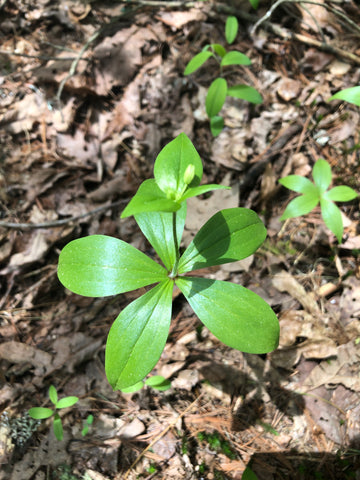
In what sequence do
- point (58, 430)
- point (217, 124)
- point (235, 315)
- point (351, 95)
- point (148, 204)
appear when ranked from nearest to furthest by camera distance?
1. point (148, 204)
2. point (235, 315)
3. point (351, 95)
4. point (58, 430)
5. point (217, 124)

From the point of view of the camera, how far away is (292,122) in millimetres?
2887

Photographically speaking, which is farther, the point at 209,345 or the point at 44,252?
the point at 44,252

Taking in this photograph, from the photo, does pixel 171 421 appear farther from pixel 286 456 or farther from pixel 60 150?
pixel 60 150

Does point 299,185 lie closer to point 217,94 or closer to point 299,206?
point 299,206

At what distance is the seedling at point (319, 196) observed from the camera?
235 centimetres

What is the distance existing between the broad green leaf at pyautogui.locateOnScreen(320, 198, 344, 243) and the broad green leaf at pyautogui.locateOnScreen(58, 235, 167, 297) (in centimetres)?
147

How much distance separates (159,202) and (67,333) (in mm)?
1585

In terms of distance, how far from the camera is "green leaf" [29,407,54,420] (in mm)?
1954

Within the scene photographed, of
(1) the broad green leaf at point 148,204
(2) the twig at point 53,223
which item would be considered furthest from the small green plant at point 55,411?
(1) the broad green leaf at point 148,204

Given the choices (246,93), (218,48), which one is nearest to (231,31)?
(218,48)

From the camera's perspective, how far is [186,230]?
2.59 m

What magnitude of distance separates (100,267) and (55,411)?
1205 millimetres

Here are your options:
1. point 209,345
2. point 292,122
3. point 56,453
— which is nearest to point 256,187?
point 292,122

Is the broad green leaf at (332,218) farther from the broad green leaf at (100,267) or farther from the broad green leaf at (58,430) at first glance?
the broad green leaf at (58,430)
